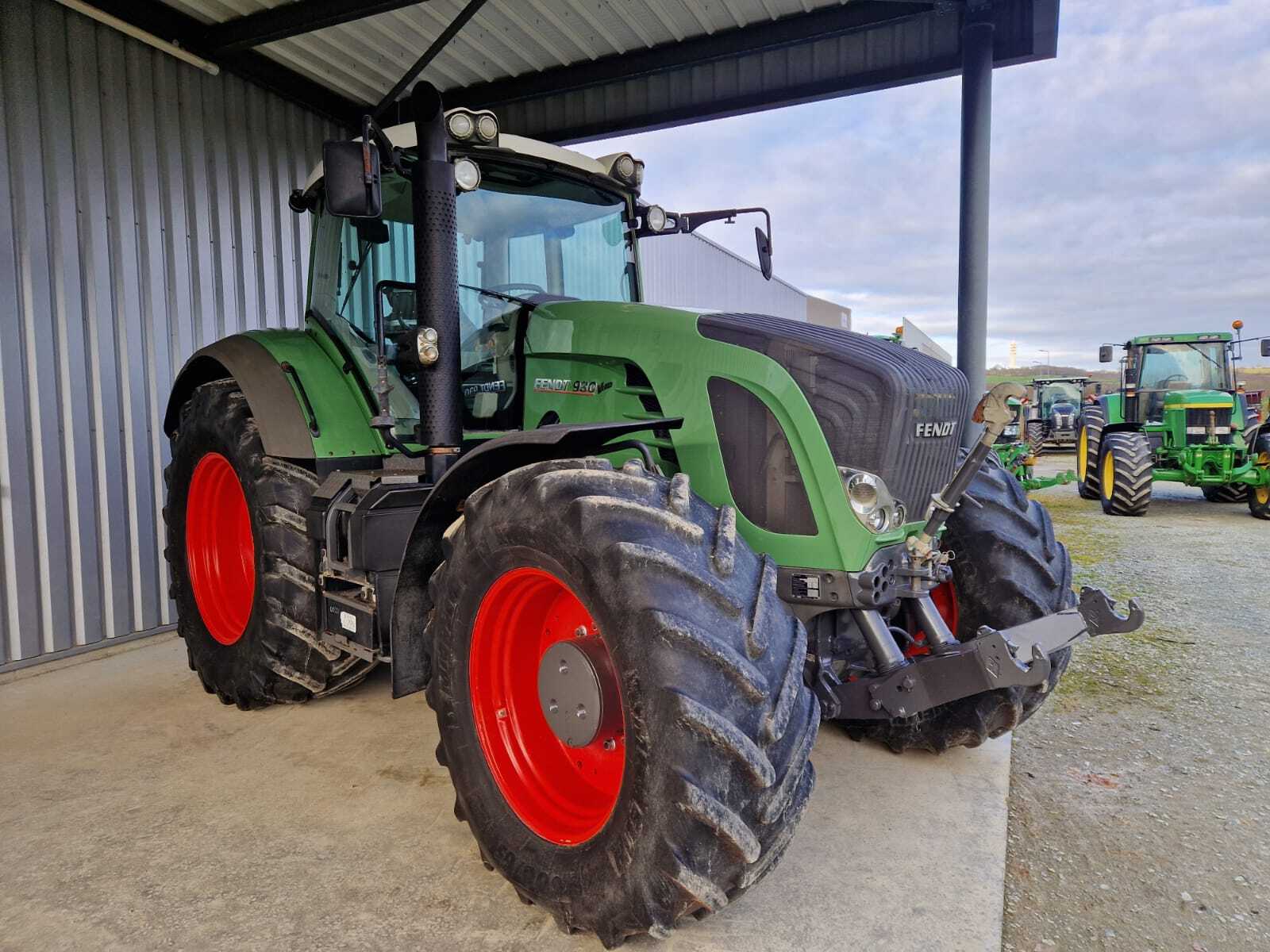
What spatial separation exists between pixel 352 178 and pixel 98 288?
2857 millimetres

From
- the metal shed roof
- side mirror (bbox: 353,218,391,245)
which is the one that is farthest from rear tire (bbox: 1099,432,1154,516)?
side mirror (bbox: 353,218,391,245)

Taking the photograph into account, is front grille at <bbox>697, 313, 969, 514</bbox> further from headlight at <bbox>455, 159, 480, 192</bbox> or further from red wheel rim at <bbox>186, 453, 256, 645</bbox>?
red wheel rim at <bbox>186, 453, 256, 645</bbox>

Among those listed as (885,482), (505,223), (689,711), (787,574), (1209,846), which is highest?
(505,223)

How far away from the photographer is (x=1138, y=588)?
20.5ft

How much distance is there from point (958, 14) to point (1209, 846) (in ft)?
15.6

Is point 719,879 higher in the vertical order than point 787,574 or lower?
lower

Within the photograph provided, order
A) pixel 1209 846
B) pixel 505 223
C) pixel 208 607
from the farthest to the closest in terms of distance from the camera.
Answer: pixel 208 607, pixel 505 223, pixel 1209 846

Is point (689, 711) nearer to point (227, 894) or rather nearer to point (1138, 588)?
point (227, 894)

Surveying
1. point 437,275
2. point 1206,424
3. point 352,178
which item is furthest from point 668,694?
point 1206,424

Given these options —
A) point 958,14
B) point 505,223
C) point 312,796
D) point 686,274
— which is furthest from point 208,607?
point 686,274

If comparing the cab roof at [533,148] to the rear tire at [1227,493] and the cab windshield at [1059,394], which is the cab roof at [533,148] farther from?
the cab windshield at [1059,394]

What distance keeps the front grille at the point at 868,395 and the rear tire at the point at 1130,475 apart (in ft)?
28.6

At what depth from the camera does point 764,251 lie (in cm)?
389

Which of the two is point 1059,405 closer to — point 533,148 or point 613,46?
point 613,46
